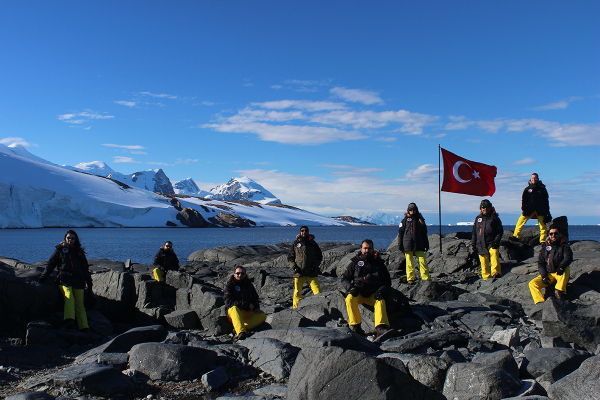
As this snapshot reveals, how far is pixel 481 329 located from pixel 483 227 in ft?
15.3

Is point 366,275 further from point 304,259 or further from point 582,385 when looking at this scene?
point 582,385

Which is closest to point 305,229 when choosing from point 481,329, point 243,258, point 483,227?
point 481,329

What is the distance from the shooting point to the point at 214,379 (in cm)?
712

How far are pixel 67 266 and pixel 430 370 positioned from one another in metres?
8.90

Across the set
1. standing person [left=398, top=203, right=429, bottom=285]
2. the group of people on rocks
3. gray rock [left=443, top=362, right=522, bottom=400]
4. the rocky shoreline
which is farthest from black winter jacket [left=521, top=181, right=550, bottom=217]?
gray rock [left=443, top=362, right=522, bottom=400]

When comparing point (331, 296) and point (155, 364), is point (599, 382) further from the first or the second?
point (155, 364)

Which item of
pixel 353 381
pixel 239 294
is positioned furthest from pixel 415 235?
pixel 353 381

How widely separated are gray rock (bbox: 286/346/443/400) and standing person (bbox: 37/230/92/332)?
7.32 meters

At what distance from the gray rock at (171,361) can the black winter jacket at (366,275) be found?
3403 millimetres

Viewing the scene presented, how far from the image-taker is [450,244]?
17.1 meters

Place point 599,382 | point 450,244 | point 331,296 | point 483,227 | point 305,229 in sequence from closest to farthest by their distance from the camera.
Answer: point 599,382
point 331,296
point 305,229
point 483,227
point 450,244

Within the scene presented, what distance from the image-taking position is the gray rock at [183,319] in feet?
38.9

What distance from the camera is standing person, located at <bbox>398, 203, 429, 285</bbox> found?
41.7ft

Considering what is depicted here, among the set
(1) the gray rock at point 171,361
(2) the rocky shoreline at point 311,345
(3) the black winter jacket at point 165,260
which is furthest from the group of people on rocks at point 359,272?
(3) the black winter jacket at point 165,260
